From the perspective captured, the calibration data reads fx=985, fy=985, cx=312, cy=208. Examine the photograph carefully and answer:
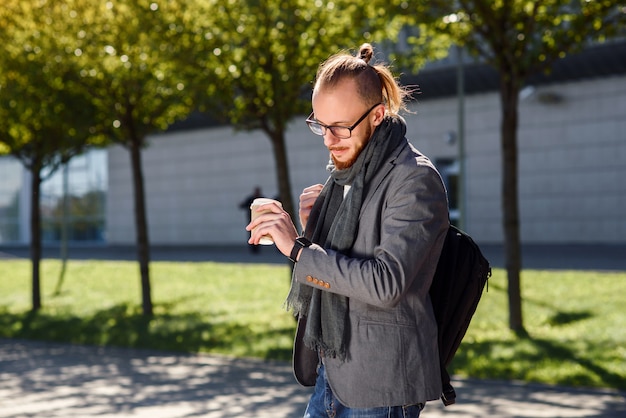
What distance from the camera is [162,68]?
11.9m

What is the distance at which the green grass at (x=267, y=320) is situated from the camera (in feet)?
29.4

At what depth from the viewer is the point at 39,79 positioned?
13.3 meters

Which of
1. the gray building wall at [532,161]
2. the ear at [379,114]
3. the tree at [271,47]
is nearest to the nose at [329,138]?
the ear at [379,114]

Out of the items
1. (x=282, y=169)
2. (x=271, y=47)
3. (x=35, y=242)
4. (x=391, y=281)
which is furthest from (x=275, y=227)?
(x=35, y=242)

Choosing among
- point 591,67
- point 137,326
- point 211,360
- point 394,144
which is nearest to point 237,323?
point 137,326

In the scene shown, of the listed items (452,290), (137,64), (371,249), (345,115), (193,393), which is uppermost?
(137,64)

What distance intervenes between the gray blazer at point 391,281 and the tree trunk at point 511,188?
8.09m

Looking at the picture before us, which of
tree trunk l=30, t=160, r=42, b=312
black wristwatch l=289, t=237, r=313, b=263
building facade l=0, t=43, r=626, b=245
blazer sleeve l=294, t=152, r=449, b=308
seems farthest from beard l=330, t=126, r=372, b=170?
building facade l=0, t=43, r=626, b=245

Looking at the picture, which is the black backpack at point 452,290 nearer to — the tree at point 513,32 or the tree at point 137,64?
the tree at point 513,32

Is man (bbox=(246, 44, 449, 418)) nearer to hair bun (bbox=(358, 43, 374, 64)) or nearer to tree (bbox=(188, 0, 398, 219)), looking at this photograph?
hair bun (bbox=(358, 43, 374, 64))

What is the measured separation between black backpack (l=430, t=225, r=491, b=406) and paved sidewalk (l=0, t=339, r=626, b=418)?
4.41m

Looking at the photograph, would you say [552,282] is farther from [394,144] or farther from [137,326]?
[394,144]

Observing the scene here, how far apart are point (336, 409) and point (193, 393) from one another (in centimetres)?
562

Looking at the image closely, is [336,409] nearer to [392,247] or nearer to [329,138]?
[392,247]
